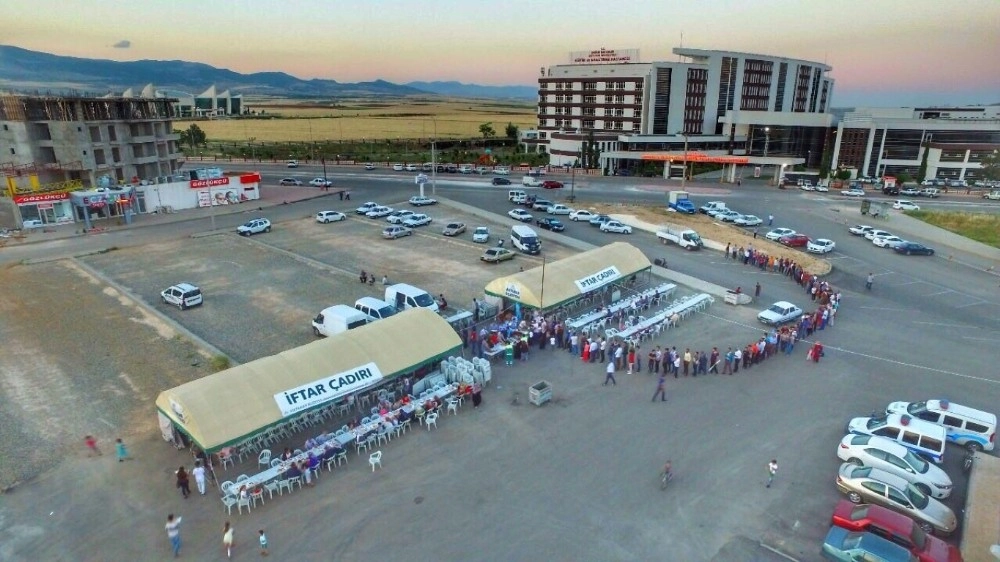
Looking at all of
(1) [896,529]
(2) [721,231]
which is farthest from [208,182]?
(1) [896,529]

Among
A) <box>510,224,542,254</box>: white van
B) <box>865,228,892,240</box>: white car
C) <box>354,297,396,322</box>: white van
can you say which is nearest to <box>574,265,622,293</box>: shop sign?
<box>354,297,396,322</box>: white van

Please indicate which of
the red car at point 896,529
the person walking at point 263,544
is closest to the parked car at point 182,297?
the person walking at point 263,544

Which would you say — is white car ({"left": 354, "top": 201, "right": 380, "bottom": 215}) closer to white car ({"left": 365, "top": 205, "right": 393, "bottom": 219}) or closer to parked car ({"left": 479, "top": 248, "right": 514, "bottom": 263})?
white car ({"left": 365, "top": 205, "right": 393, "bottom": 219})

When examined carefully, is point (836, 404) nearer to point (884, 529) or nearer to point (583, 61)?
point (884, 529)

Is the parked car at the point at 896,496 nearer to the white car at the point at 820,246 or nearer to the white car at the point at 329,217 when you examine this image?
the white car at the point at 820,246

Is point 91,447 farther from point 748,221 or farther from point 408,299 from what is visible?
point 748,221

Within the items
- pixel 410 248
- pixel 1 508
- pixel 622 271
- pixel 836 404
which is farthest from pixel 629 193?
pixel 1 508

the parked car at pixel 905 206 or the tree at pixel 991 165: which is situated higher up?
the tree at pixel 991 165
